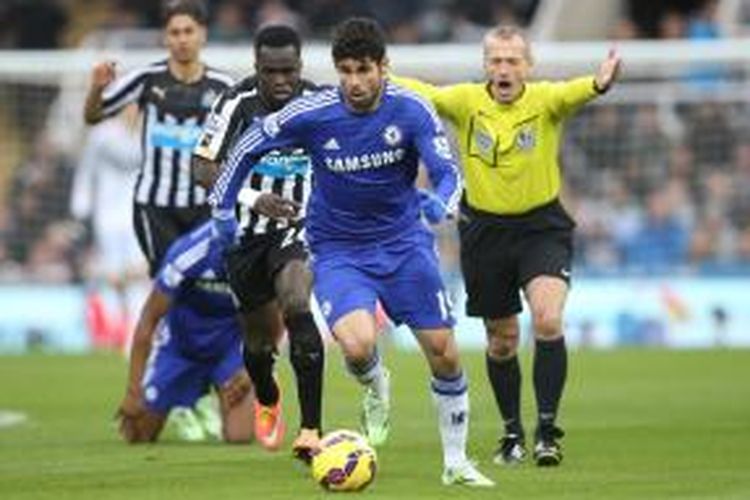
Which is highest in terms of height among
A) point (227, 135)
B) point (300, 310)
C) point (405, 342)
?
point (227, 135)

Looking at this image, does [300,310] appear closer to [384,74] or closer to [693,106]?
[384,74]

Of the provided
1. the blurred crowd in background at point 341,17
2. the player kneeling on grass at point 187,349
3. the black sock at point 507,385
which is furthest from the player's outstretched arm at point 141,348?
the blurred crowd in background at point 341,17

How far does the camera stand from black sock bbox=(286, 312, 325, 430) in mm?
13172

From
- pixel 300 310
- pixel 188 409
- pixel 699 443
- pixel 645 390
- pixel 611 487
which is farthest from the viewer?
pixel 645 390

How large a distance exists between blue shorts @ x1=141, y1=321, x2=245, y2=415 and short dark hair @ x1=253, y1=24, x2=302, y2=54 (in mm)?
2989

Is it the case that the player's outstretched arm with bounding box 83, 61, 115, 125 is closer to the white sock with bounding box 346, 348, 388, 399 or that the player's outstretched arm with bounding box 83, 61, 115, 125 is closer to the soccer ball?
the white sock with bounding box 346, 348, 388, 399

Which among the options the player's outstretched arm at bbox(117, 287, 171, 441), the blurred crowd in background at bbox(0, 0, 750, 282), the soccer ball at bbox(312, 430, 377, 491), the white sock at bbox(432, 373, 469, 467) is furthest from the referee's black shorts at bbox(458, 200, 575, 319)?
the blurred crowd in background at bbox(0, 0, 750, 282)

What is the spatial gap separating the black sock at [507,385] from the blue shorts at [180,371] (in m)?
2.46

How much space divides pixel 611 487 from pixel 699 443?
2.66 meters

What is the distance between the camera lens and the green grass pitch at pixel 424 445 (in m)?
12.4

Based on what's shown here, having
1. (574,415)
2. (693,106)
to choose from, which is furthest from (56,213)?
(574,415)

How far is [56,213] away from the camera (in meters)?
28.3

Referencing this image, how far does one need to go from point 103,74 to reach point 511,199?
3.69 m

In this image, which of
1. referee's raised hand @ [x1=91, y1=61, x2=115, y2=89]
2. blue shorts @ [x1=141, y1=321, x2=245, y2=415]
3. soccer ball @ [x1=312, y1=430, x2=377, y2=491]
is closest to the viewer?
soccer ball @ [x1=312, y1=430, x2=377, y2=491]
